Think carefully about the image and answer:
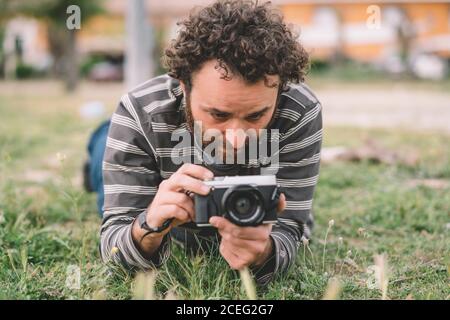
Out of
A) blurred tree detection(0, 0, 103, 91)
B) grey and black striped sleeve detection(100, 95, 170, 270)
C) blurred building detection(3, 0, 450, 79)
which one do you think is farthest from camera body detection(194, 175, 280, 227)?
blurred building detection(3, 0, 450, 79)

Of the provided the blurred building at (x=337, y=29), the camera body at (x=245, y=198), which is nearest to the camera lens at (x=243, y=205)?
the camera body at (x=245, y=198)

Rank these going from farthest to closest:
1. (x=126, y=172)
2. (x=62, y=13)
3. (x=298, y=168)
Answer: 1. (x=62, y=13)
2. (x=298, y=168)
3. (x=126, y=172)

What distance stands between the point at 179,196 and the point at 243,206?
22 cm

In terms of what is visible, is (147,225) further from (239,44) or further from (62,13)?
(62,13)

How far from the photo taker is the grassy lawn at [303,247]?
87.0 inches

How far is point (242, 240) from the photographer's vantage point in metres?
2.04

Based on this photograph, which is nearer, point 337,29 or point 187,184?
point 187,184

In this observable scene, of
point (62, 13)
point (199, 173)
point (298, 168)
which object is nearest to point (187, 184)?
point (199, 173)

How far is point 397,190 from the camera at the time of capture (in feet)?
13.0

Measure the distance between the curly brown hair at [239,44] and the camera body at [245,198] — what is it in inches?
14.6

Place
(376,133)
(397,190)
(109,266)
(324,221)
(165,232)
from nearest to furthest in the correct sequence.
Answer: (165,232) < (109,266) < (324,221) < (397,190) < (376,133)
